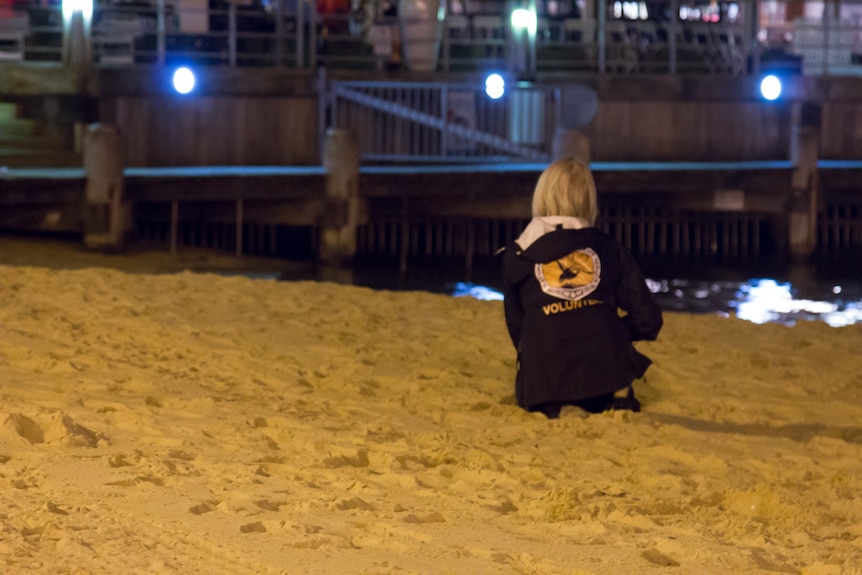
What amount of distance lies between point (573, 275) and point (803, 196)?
1329 cm

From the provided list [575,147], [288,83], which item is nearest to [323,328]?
[575,147]

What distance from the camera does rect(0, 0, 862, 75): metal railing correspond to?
63.4 ft

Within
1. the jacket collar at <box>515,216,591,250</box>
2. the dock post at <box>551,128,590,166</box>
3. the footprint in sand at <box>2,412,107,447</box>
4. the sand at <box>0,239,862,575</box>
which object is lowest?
the sand at <box>0,239,862,575</box>

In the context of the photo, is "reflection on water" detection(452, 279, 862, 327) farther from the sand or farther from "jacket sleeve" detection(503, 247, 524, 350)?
"jacket sleeve" detection(503, 247, 524, 350)

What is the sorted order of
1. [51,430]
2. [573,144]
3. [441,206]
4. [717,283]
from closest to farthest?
[51,430] < [717,283] < [573,144] < [441,206]

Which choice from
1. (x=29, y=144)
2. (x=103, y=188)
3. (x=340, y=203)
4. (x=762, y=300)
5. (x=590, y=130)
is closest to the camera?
(x=762, y=300)

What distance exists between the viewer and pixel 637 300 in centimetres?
641

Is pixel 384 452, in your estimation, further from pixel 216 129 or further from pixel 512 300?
pixel 216 129

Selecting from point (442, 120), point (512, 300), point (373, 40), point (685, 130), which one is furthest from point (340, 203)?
point (512, 300)

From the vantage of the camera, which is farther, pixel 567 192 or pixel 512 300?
pixel 512 300

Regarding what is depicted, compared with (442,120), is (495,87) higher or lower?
higher

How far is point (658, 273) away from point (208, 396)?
11.5m

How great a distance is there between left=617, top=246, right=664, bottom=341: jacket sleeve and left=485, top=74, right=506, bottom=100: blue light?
11974 millimetres

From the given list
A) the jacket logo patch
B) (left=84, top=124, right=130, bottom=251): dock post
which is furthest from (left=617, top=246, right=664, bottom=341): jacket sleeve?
(left=84, top=124, right=130, bottom=251): dock post
